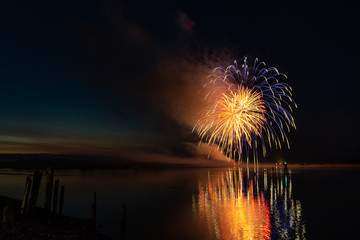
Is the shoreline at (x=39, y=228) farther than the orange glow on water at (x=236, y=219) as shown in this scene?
No

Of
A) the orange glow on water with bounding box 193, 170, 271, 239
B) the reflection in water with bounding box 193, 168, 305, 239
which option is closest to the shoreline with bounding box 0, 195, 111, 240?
the orange glow on water with bounding box 193, 170, 271, 239

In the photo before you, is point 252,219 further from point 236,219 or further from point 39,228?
point 39,228

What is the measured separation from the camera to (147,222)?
83.4 feet

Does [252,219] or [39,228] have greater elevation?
[39,228]

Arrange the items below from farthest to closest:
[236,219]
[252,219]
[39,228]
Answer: [236,219], [252,219], [39,228]

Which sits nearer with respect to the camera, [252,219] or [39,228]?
[39,228]

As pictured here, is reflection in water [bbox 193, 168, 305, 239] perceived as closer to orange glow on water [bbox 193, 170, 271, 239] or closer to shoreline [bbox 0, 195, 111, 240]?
orange glow on water [bbox 193, 170, 271, 239]

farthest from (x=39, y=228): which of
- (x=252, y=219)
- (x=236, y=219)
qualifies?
(x=252, y=219)

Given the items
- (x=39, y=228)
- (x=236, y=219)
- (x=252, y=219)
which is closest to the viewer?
(x=39, y=228)

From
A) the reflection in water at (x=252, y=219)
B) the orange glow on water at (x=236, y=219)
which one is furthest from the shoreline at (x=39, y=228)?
the reflection in water at (x=252, y=219)

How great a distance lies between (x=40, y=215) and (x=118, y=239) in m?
6.52

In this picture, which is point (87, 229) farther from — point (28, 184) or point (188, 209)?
point (188, 209)

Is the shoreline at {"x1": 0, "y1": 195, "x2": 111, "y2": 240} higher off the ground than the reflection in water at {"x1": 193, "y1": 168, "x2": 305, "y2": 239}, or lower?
higher

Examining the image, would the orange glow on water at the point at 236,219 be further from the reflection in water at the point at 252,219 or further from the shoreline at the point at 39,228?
the shoreline at the point at 39,228
